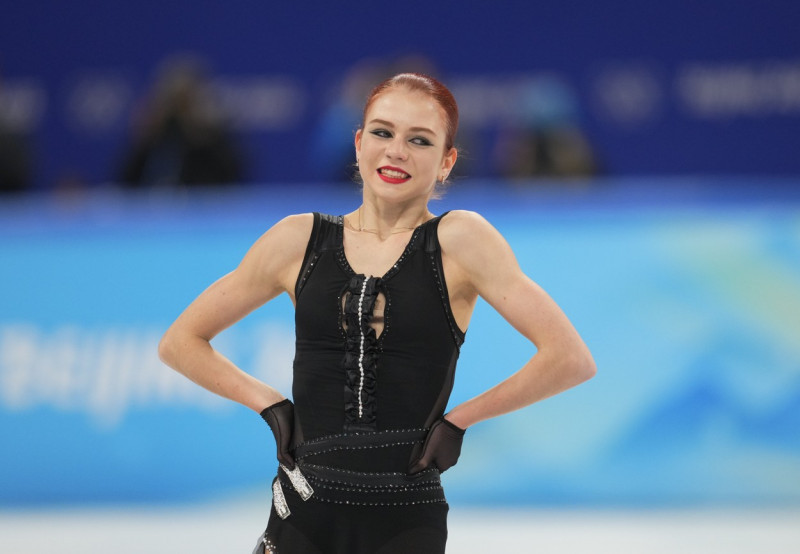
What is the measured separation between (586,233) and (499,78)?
3591 millimetres

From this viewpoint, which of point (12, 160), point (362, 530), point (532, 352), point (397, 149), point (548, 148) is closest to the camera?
point (362, 530)

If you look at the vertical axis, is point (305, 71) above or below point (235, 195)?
above

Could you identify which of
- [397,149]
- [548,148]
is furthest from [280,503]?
[548,148]

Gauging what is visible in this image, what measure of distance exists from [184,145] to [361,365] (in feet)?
14.8

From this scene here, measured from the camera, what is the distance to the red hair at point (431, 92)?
2834mm

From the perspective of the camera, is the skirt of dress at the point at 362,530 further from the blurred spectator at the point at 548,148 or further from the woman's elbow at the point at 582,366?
the blurred spectator at the point at 548,148

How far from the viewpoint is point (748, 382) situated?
5535 mm

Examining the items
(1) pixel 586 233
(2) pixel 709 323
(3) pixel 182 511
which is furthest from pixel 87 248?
(2) pixel 709 323

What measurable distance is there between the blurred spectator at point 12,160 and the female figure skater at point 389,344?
4.69 meters

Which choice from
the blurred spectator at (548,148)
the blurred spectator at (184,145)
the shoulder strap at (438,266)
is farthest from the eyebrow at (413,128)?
the blurred spectator at (184,145)

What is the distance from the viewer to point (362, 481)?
2695 mm

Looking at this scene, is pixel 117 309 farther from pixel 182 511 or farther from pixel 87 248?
pixel 182 511

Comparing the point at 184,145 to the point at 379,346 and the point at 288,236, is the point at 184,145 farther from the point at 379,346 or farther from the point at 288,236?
the point at 379,346

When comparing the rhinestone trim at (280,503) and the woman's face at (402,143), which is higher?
the woman's face at (402,143)
